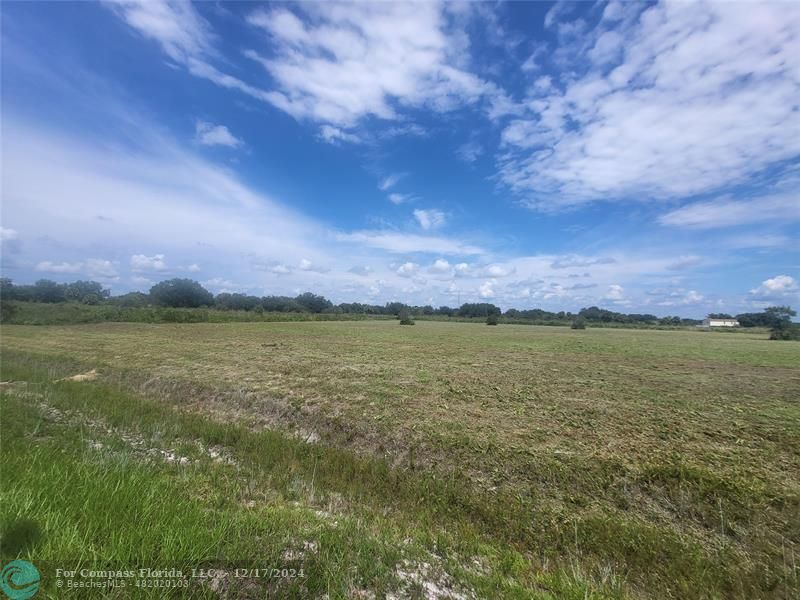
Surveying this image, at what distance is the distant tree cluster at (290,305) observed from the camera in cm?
9150

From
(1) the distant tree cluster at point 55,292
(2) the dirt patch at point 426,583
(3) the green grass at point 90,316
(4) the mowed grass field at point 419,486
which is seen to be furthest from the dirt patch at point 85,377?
(1) the distant tree cluster at point 55,292

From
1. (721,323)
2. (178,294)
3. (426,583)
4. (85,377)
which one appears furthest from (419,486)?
(721,323)


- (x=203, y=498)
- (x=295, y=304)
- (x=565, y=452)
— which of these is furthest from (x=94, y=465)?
(x=295, y=304)

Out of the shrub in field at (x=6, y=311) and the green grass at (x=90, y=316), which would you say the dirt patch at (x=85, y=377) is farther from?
the shrub in field at (x=6, y=311)

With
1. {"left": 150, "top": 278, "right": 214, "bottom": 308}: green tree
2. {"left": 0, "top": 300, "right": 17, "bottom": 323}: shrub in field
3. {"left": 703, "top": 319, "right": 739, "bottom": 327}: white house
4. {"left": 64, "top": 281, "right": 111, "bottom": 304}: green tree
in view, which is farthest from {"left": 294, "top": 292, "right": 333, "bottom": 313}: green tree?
{"left": 703, "top": 319, "right": 739, "bottom": 327}: white house

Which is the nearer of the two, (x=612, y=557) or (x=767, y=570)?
(x=767, y=570)

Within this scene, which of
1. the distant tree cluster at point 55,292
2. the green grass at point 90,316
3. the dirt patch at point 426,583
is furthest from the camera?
the distant tree cluster at point 55,292

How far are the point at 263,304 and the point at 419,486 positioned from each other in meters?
142

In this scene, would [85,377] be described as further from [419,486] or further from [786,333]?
[786,333]

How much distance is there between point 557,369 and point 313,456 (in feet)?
51.2

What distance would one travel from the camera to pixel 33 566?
9.70 ft

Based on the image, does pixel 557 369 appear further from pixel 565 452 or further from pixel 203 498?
pixel 203 498

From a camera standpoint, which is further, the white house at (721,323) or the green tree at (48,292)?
the white house at (721,323)

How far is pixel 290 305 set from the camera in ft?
448
